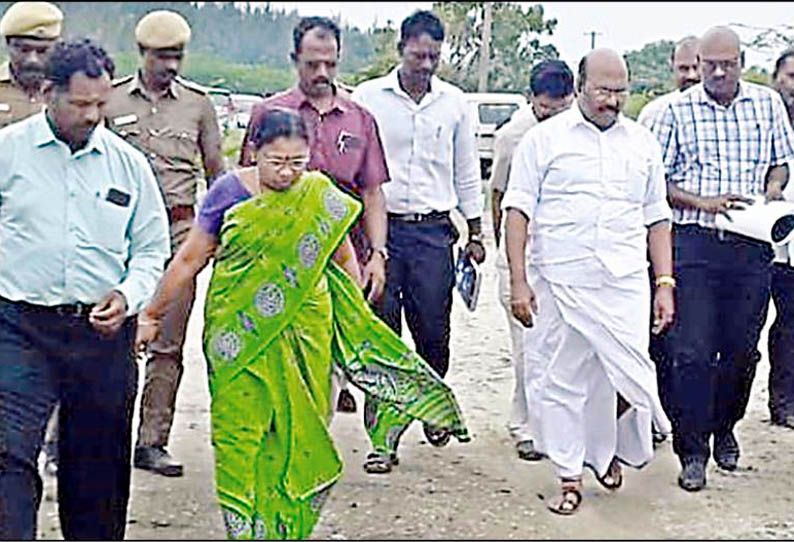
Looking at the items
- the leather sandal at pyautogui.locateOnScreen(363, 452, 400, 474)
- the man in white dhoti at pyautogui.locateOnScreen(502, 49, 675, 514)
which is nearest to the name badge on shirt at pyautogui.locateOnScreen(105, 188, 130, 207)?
the man in white dhoti at pyautogui.locateOnScreen(502, 49, 675, 514)

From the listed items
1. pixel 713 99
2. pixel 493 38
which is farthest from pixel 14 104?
pixel 493 38

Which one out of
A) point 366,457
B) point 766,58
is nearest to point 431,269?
point 366,457

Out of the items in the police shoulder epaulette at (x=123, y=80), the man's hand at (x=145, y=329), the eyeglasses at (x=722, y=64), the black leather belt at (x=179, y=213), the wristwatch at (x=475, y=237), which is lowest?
the wristwatch at (x=475, y=237)

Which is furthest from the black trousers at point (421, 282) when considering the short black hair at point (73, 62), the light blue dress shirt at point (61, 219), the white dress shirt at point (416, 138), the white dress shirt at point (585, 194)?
the short black hair at point (73, 62)

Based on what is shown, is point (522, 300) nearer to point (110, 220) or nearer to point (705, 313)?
point (705, 313)

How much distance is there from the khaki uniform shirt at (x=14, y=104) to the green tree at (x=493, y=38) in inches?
295

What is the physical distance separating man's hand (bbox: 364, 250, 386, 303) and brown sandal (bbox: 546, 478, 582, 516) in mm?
1073

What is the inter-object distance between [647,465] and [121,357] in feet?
9.56

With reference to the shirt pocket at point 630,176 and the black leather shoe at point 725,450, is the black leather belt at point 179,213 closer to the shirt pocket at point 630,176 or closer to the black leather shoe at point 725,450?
the shirt pocket at point 630,176

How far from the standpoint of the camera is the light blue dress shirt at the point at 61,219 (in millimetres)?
4566

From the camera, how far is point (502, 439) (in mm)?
7328

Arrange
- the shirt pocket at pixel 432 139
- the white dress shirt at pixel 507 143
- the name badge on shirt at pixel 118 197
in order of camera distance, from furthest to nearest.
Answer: the white dress shirt at pixel 507 143, the shirt pocket at pixel 432 139, the name badge on shirt at pixel 118 197

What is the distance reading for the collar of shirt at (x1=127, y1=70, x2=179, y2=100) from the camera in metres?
6.36

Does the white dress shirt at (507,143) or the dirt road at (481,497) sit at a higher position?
the white dress shirt at (507,143)
